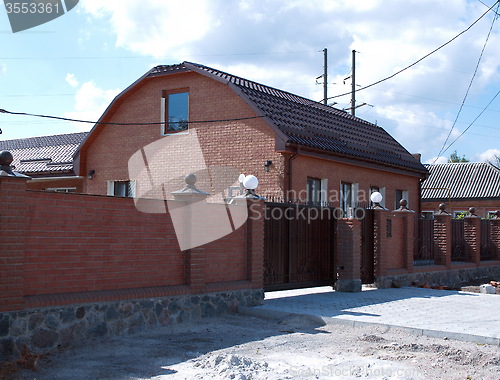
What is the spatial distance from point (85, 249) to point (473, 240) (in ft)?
50.8

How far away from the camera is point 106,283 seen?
8.29 m

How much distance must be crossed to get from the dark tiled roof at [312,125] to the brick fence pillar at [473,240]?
115 inches

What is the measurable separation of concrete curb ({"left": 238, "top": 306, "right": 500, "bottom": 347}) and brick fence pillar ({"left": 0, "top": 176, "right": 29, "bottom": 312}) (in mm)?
4274

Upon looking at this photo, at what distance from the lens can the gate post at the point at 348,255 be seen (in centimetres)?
1317

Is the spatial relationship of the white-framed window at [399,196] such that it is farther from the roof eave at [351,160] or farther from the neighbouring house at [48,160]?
the neighbouring house at [48,160]

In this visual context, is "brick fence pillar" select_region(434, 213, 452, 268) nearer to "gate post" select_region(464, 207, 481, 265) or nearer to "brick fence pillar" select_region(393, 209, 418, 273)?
"gate post" select_region(464, 207, 481, 265)

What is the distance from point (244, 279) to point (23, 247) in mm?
4801

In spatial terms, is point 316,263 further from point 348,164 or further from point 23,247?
point 23,247

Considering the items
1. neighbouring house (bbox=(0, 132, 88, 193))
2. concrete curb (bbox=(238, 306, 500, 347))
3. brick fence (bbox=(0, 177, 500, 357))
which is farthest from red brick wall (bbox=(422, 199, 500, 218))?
concrete curb (bbox=(238, 306, 500, 347))

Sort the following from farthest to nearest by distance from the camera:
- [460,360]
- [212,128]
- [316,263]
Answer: [212,128]
[316,263]
[460,360]

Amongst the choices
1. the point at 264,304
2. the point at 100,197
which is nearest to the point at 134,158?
the point at 264,304

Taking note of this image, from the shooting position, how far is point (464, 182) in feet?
137

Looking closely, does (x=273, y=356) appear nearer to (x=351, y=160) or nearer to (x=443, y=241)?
(x=351, y=160)

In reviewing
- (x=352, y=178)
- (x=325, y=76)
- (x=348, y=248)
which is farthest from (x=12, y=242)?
(x=325, y=76)
